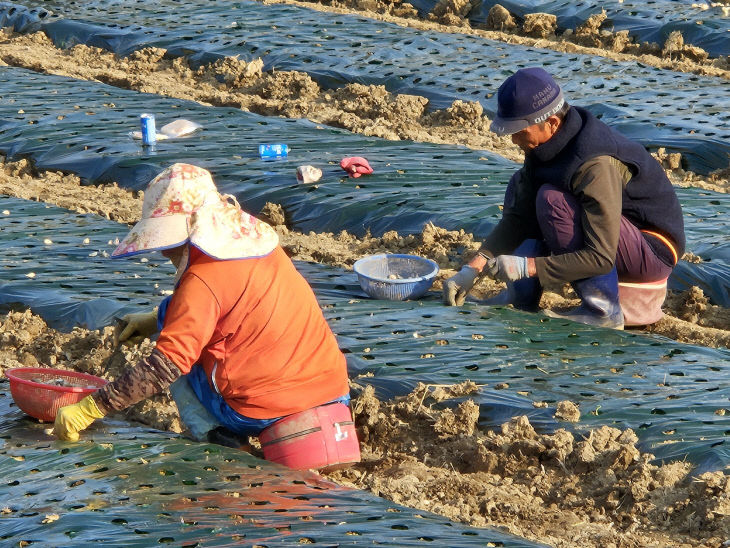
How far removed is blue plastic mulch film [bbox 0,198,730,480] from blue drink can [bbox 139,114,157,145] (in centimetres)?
161

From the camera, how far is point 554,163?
14.8 ft

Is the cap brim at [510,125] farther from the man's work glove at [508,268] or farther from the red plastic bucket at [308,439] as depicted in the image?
the red plastic bucket at [308,439]

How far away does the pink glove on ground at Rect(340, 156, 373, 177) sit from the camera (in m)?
6.43

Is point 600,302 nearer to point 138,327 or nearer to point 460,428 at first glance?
point 460,428

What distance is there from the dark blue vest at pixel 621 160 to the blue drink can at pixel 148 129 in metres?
3.25

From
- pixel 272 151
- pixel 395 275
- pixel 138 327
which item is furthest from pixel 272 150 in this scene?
pixel 138 327

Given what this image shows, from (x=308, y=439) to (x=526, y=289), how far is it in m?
1.63

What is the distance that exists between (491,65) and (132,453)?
19.3ft

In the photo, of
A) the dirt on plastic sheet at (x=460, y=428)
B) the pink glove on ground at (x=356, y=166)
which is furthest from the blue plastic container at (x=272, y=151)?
the dirt on plastic sheet at (x=460, y=428)

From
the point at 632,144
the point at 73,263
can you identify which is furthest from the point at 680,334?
the point at 73,263

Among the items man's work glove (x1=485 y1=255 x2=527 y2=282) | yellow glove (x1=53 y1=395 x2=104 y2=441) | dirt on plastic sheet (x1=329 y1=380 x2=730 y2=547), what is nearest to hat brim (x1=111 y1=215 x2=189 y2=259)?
yellow glove (x1=53 y1=395 x2=104 y2=441)

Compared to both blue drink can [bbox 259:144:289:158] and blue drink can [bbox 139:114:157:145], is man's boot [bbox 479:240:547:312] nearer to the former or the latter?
blue drink can [bbox 259:144:289:158]

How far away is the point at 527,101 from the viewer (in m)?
4.33

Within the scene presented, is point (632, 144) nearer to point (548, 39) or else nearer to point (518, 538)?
point (518, 538)
